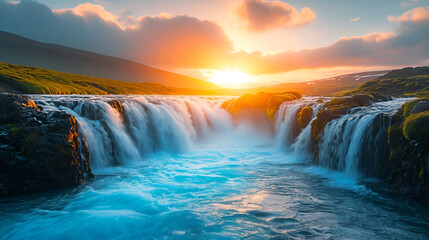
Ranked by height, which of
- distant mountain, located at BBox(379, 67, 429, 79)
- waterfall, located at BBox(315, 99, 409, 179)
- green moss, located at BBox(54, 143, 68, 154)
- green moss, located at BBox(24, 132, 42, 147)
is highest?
distant mountain, located at BBox(379, 67, 429, 79)

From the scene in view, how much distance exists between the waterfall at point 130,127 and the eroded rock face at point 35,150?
2469 mm

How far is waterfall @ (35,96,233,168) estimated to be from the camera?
13500 mm

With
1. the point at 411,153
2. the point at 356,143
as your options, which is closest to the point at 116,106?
the point at 356,143

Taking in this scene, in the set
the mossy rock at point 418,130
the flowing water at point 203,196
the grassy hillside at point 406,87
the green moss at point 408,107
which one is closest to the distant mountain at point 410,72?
the grassy hillside at point 406,87

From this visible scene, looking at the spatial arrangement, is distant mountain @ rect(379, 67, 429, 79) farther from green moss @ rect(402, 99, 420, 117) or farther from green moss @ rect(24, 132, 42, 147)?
green moss @ rect(24, 132, 42, 147)

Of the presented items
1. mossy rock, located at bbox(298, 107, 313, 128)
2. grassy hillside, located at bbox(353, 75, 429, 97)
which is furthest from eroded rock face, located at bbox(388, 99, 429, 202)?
grassy hillside, located at bbox(353, 75, 429, 97)

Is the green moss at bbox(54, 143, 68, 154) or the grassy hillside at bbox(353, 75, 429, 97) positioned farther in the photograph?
the grassy hillside at bbox(353, 75, 429, 97)

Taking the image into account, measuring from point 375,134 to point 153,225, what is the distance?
10314 mm

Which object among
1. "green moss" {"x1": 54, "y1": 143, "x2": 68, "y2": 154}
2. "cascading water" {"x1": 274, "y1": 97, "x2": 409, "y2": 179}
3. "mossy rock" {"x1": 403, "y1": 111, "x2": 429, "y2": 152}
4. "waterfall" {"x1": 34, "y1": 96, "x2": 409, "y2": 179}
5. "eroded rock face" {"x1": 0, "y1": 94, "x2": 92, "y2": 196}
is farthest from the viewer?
"waterfall" {"x1": 34, "y1": 96, "x2": 409, "y2": 179}

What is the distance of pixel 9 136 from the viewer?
9094mm

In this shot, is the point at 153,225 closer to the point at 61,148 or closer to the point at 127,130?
the point at 61,148

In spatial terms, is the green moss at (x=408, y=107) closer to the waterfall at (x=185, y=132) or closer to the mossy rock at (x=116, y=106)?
the waterfall at (x=185, y=132)

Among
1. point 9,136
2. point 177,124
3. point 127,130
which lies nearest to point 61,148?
point 9,136

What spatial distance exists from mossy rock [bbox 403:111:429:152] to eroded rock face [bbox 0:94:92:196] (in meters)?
13.8
